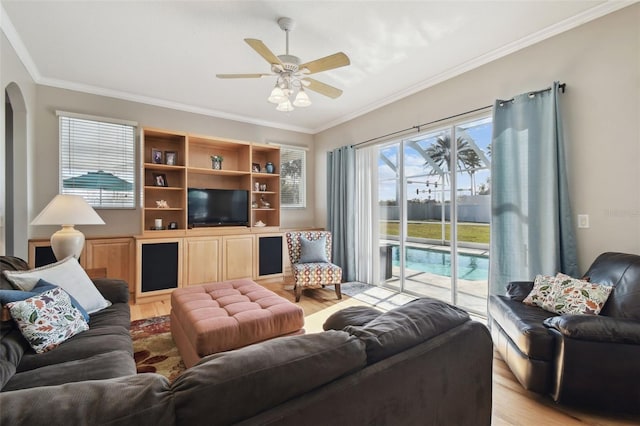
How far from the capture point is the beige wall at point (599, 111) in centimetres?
218

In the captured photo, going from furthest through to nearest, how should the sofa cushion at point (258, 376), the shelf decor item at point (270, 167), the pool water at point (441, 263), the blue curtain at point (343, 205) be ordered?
the shelf decor item at point (270, 167) < the blue curtain at point (343, 205) < the pool water at point (441, 263) < the sofa cushion at point (258, 376)

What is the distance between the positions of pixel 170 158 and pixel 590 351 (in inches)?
186

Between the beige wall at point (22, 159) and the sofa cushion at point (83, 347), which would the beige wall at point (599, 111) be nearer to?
the sofa cushion at point (83, 347)

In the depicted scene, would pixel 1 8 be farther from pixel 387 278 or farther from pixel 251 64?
pixel 387 278

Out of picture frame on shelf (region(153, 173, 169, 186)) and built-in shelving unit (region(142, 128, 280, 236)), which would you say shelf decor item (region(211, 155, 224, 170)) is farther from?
picture frame on shelf (region(153, 173, 169, 186))

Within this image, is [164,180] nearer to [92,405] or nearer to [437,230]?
[437,230]

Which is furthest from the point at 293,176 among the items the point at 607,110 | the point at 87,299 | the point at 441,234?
the point at 607,110

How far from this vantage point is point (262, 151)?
206 inches

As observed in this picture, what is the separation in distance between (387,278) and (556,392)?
2.80 metres

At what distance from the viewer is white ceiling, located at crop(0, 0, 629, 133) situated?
2.28m

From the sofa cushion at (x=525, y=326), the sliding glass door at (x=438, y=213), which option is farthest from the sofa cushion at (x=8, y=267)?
the sliding glass door at (x=438, y=213)

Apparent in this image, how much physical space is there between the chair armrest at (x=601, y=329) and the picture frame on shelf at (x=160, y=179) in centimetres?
459

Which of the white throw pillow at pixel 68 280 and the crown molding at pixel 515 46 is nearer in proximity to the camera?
the white throw pillow at pixel 68 280

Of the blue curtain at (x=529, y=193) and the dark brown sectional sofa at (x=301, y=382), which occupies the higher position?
the blue curtain at (x=529, y=193)
